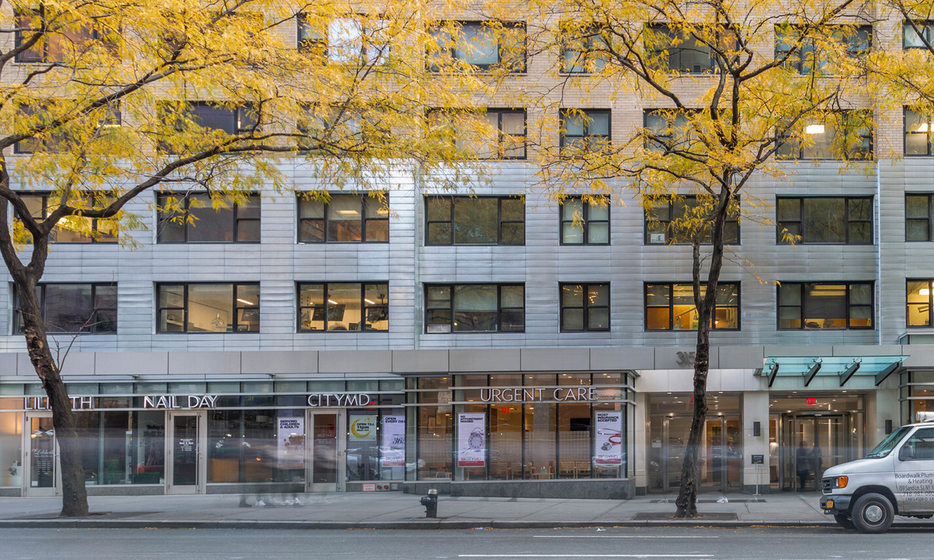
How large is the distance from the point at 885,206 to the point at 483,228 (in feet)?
37.3

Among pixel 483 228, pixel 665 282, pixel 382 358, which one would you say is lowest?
pixel 382 358

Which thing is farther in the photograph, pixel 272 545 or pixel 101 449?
pixel 101 449

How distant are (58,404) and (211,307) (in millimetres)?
7332

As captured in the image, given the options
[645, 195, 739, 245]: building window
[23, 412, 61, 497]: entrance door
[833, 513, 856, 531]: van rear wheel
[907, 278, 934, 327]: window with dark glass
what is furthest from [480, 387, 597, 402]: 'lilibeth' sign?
[23, 412, 61, 497]: entrance door

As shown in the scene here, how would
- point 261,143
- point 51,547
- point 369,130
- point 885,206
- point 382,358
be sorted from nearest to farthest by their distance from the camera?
point 51,547 → point 369,130 → point 261,143 → point 382,358 → point 885,206

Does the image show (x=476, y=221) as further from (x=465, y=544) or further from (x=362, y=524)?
(x=465, y=544)

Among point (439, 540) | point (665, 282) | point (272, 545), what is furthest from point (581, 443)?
point (272, 545)

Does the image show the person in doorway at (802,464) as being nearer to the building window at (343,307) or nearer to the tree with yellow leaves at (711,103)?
the tree with yellow leaves at (711,103)

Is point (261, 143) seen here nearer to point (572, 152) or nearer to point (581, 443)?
point (572, 152)

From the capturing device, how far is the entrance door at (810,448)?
2330 cm

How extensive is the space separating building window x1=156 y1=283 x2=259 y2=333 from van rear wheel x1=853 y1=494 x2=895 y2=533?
53.4ft

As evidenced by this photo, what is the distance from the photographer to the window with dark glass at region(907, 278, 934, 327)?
23188 millimetres

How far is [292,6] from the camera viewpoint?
16.4 meters

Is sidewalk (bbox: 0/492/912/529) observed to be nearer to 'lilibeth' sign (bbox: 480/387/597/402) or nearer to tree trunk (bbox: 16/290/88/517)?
tree trunk (bbox: 16/290/88/517)
